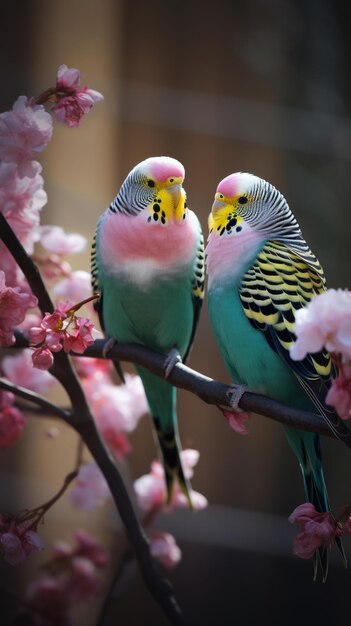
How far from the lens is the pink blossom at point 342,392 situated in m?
0.52

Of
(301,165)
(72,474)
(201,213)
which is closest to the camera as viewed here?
(72,474)

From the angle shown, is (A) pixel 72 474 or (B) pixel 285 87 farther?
(B) pixel 285 87

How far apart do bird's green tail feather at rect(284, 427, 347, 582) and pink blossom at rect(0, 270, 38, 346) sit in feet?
0.80

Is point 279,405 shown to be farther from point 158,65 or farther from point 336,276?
point 158,65

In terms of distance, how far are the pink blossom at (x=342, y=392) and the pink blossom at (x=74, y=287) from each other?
0.37 meters

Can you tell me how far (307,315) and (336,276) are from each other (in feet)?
4.04

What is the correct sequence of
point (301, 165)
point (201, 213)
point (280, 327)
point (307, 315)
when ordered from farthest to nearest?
point (301, 165) < point (201, 213) < point (280, 327) < point (307, 315)

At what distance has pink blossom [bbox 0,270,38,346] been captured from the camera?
2.05 feet

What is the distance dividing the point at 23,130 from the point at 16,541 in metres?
0.31

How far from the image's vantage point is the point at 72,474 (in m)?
0.76

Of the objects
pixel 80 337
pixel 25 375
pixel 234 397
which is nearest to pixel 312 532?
pixel 234 397

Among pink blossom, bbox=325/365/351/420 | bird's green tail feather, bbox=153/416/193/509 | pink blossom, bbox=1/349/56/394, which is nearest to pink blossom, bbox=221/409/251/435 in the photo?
pink blossom, bbox=325/365/351/420

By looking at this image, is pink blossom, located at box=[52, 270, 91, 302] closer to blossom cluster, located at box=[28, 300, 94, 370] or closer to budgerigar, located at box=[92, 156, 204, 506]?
budgerigar, located at box=[92, 156, 204, 506]

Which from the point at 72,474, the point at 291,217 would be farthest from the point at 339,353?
the point at 72,474
